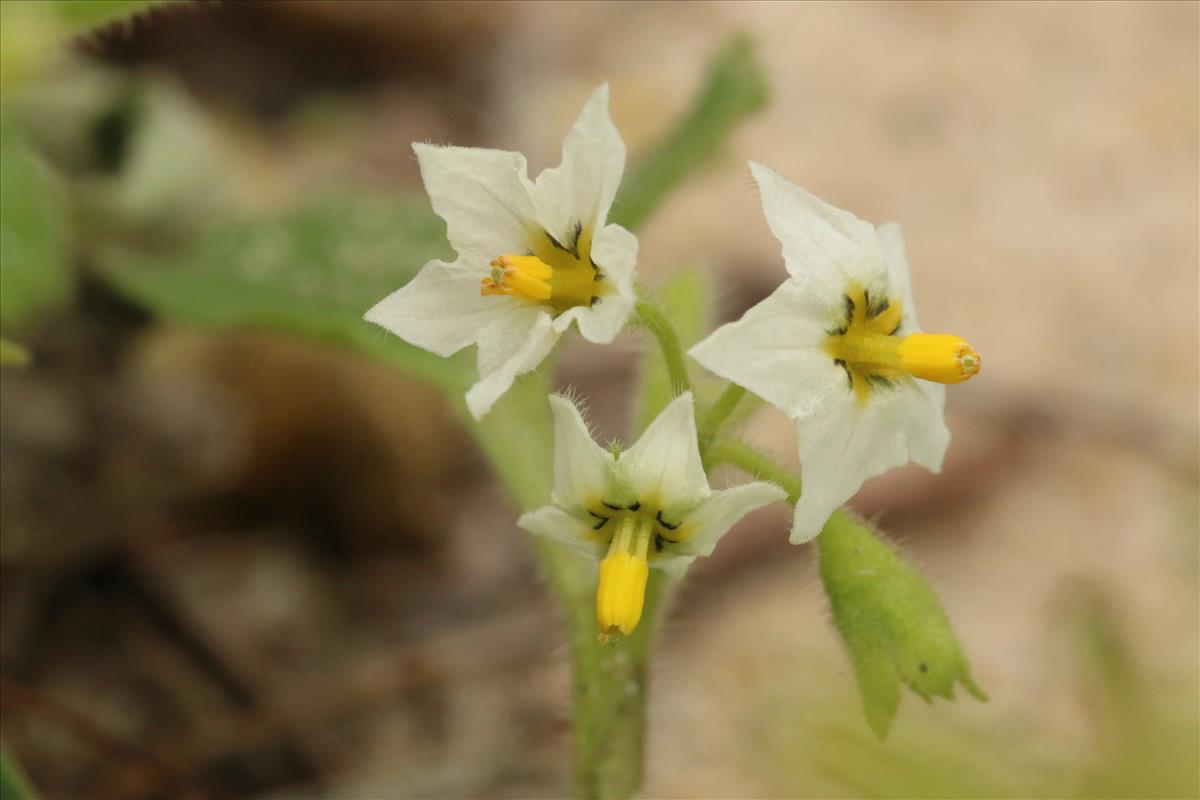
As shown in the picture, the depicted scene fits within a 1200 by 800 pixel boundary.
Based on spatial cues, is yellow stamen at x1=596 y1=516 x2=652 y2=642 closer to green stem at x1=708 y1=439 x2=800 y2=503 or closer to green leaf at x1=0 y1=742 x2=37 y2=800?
green stem at x1=708 y1=439 x2=800 y2=503

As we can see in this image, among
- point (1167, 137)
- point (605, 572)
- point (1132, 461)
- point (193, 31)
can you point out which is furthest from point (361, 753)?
point (1167, 137)

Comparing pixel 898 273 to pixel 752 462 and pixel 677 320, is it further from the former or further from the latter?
pixel 677 320

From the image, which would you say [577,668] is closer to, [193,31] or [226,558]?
[226,558]

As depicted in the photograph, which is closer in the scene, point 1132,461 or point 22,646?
point 22,646

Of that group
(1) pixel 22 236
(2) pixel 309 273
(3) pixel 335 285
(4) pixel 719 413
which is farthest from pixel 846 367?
(2) pixel 309 273

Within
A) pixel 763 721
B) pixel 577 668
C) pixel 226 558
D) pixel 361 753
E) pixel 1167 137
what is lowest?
→ pixel 763 721

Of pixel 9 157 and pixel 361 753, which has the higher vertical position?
pixel 9 157
